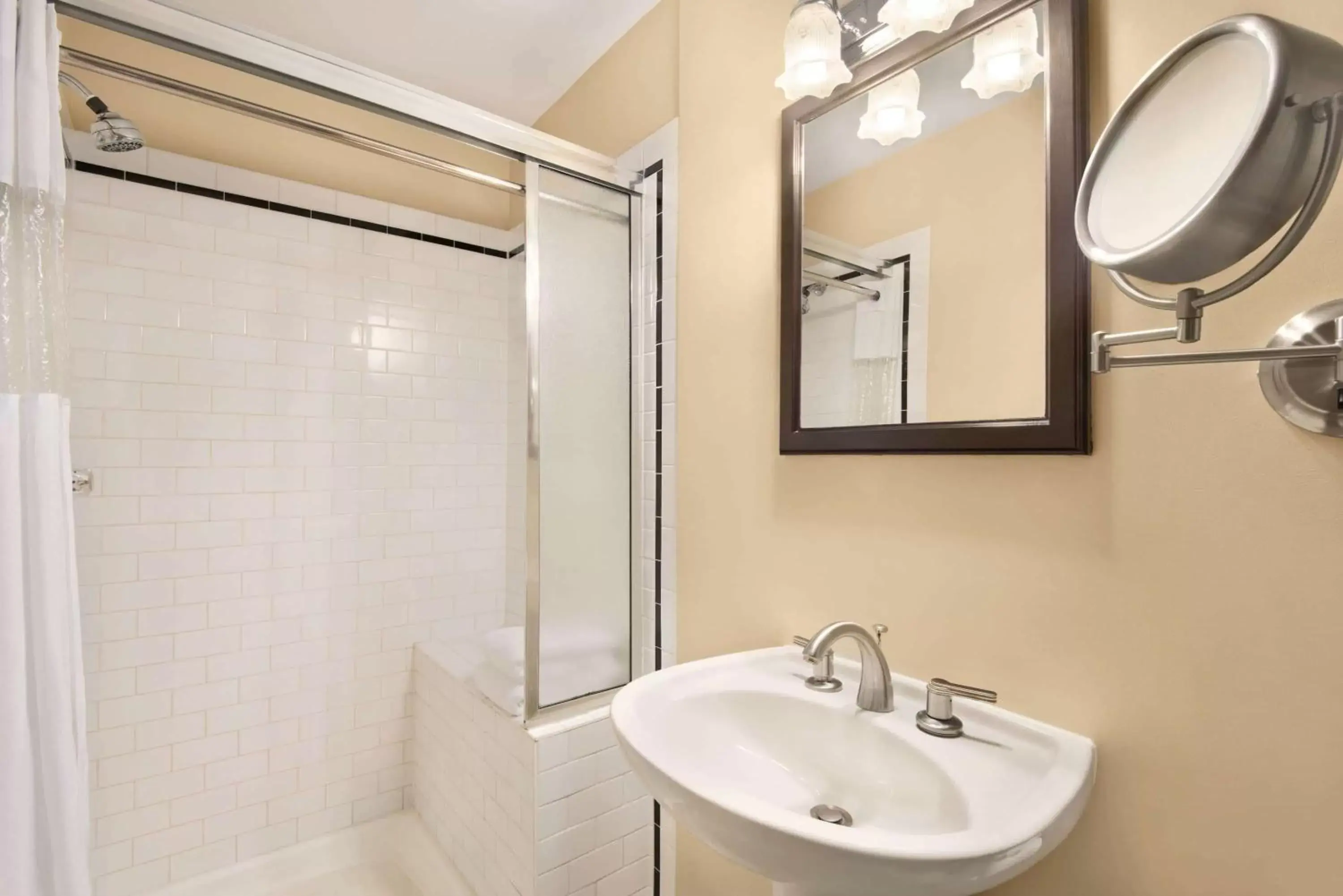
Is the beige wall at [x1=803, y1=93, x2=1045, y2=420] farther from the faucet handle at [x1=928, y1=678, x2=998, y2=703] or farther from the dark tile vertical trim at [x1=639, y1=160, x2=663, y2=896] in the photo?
the dark tile vertical trim at [x1=639, y1=160, x2=663, y2=896]

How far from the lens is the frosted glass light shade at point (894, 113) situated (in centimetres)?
106

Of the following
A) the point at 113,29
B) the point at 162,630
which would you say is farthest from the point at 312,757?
the point at 113,29

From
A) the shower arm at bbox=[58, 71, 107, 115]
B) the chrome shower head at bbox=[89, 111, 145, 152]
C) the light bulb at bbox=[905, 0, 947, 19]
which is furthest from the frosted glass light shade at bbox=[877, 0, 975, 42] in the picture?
the chrome shower head at bbox=[89, 111, 145, 152]

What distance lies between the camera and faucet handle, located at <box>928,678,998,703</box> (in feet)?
2.88

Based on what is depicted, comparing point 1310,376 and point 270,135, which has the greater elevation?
point 270,135

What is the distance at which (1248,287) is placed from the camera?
2.10 ft

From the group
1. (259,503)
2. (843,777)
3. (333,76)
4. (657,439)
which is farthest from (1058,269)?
(259,503)

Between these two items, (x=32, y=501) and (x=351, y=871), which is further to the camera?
(x=351, y=871)

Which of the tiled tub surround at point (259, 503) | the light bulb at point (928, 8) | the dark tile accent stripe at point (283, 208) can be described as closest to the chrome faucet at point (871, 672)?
the light bulb at point (928, 8)

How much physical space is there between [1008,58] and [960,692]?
3.12 ft

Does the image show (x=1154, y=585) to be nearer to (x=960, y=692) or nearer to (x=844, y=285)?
(x=960, y=692)

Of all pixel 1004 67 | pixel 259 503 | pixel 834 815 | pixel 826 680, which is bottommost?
pixel 834 815

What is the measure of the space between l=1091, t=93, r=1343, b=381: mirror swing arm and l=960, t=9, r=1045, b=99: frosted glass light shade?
1.30 ft

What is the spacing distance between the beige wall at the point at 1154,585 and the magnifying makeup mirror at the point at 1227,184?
0.07m
